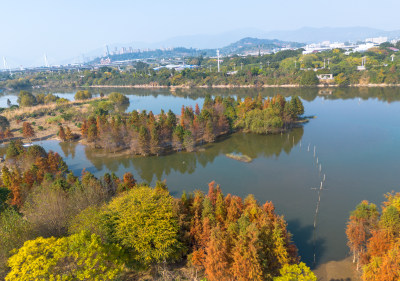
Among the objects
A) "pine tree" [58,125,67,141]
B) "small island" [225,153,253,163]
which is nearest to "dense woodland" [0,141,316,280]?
"small island" [225,153,253,163]

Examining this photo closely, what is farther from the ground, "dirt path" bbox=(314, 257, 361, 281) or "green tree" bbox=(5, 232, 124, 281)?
"green tree" bbox=(5, 232, 124, 281)

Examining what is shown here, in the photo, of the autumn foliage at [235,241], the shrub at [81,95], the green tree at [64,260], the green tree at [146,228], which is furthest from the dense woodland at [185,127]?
the shrub at [81,95]

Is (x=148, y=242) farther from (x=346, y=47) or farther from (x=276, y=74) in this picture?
(x=346, y=47)

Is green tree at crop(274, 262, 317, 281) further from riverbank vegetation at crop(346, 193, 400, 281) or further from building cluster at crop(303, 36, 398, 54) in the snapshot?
building cluster at crop(303, 36, 398, 54)

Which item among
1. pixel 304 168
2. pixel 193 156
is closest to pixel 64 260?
pixel 193 156

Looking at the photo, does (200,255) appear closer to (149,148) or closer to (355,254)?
(355,254)

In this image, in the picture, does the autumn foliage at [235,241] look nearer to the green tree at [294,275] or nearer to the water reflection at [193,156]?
the green tree at [294,275]
